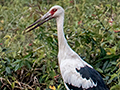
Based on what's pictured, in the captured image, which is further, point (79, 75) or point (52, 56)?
point (52, 56)

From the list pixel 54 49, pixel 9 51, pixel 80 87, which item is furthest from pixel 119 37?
pixel 9 51

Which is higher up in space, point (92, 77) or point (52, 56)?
point (52, 56)

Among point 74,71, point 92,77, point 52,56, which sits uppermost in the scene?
point 52,56

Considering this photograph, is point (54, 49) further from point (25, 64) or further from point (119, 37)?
point (119, 37)

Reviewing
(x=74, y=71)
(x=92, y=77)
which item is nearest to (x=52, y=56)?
(x=74, y=71)

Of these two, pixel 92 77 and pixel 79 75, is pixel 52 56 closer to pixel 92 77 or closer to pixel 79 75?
pixel 79 75

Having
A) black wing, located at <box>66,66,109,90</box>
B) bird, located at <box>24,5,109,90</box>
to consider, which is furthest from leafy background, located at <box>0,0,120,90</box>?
black wing, located at <box>66,66,109,90</box>

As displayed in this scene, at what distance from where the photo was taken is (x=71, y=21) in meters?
5.18

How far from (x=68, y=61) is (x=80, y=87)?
34cm

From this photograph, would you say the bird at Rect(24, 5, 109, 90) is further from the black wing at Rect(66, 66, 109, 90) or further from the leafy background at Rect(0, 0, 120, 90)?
the leafy background at Rect(0, 0, 120, 90)

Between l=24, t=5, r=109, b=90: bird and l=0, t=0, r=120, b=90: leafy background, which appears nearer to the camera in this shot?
l=24, t=5, r=109, b=90: bird

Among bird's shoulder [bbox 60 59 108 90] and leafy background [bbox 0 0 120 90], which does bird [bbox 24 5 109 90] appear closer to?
bird's shoulder [bbox 60 59 108 90]

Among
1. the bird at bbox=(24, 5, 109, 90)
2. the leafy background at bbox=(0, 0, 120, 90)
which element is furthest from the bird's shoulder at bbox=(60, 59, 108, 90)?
the leafy background at bbox=(0, 0, 120, 90)

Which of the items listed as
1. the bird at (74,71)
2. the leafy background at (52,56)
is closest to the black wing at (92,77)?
the bird at (74,71)
